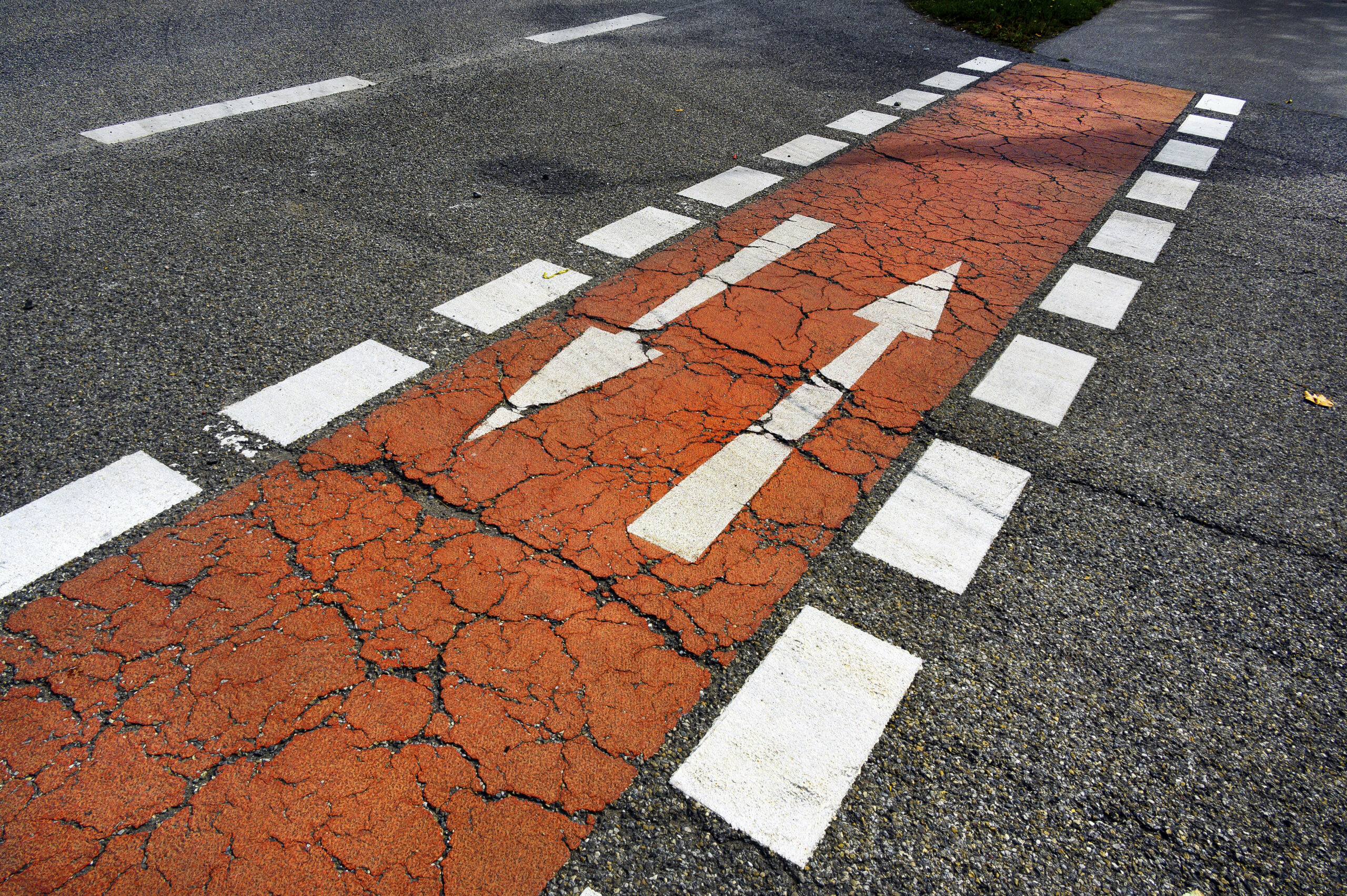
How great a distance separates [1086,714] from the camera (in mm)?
2342

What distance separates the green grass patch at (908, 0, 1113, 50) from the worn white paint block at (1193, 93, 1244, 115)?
2021 mm

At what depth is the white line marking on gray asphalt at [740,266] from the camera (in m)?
4.05

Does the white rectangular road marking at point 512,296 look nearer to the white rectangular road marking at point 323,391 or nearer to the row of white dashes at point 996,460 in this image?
the white rectangular road marking at point 323,391

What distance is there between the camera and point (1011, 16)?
Result: 9367mm

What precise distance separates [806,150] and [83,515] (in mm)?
5186

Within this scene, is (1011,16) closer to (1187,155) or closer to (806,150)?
(1187,155)

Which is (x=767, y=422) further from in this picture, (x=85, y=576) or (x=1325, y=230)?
(x=1325, y=230)

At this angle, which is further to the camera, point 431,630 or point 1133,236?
point 1133,236

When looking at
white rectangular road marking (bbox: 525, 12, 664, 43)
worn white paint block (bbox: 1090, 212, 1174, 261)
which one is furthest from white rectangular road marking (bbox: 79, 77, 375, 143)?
worn white paint block (bbox: 1090, 212, 1174, 261)

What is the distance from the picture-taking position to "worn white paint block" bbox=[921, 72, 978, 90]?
7492 mm

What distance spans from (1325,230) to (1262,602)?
396 cm

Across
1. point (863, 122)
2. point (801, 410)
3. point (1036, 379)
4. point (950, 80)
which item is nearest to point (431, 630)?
point (801, 410)

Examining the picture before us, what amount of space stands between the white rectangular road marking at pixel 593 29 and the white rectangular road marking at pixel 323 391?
574 centimetres

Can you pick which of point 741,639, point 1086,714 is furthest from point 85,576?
point 1086,714
